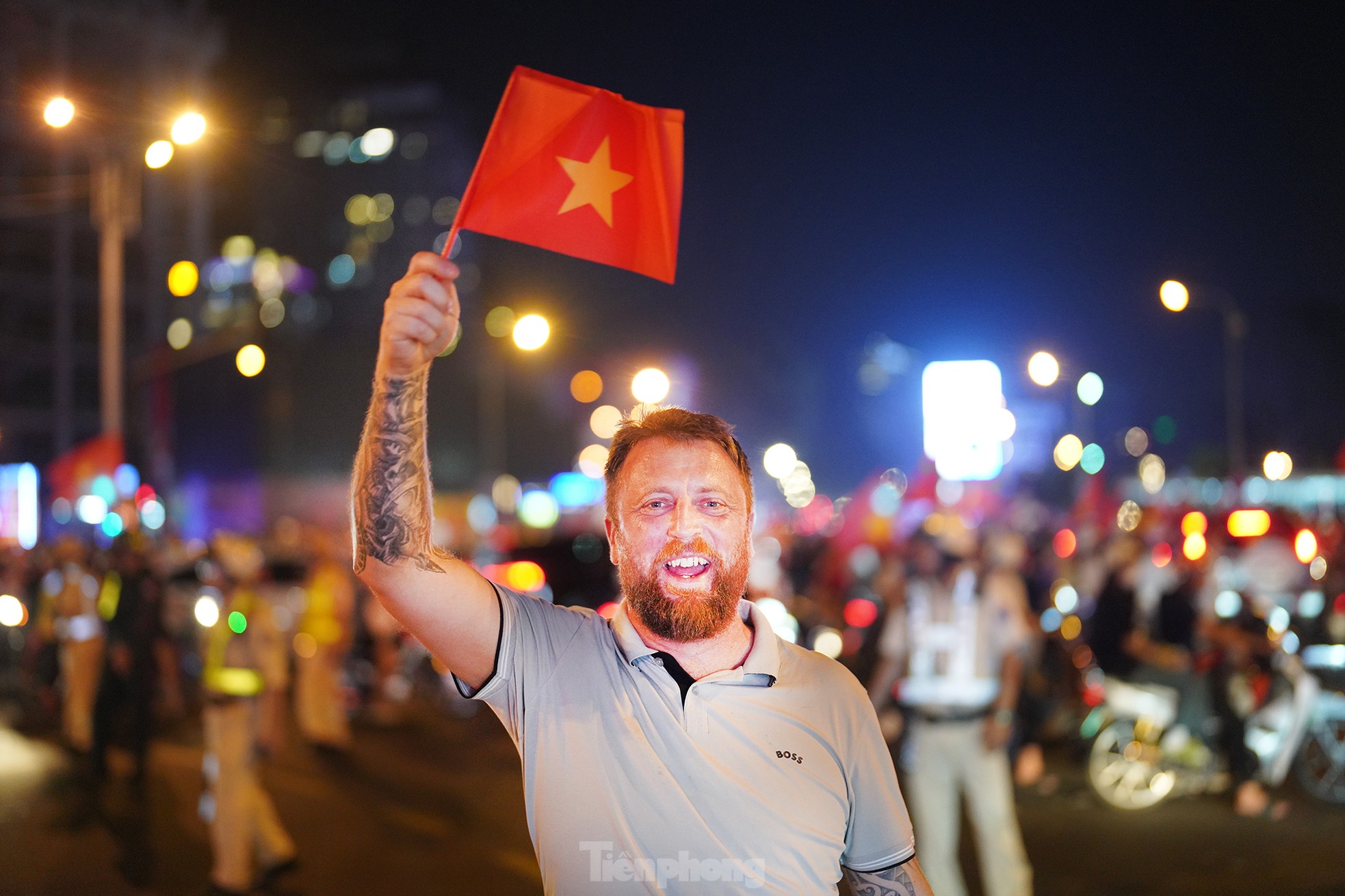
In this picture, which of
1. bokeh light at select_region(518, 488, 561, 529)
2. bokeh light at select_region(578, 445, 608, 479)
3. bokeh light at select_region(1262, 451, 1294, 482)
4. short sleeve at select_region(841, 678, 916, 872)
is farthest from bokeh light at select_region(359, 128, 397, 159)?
short sleeve at select_region(841, 678, 916, 872)

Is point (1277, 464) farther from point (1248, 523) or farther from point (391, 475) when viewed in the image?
point (391, 475)

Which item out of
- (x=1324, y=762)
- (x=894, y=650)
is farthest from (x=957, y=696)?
(x=1324, y=762)

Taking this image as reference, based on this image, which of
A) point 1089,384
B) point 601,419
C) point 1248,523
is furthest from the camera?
point 601,419

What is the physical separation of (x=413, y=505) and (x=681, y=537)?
2.02 feet

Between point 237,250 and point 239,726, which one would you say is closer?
point 239,726

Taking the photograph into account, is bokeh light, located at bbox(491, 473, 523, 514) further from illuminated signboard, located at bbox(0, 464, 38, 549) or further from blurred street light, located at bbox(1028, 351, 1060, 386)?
blurred street light, located at bbox(1028, 351, 1060, 386)

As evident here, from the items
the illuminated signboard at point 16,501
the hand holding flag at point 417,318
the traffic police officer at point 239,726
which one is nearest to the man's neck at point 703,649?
the hand holding flag at point 417,318

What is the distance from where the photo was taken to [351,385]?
6850 cm

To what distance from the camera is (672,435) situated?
2.88 meters

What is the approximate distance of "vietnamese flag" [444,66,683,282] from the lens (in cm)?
307

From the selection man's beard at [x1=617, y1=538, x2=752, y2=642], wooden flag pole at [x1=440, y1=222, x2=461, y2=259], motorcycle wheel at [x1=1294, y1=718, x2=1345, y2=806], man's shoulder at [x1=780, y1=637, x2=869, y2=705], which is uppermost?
wooden flag pole at [x1=440, y1=222, x2=461, y2=259]

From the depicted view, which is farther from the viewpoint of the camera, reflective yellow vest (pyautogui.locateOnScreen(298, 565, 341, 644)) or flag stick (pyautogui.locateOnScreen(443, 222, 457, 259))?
reflective yellow vest (pyautogui.locateOnScreen(298, 565, 341, 644))

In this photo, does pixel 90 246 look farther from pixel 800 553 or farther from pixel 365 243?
pixel 800 553

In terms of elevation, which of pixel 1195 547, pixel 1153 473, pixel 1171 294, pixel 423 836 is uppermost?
pixel 1171 294
